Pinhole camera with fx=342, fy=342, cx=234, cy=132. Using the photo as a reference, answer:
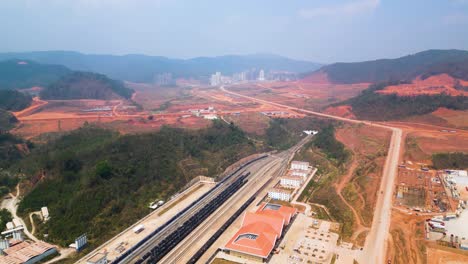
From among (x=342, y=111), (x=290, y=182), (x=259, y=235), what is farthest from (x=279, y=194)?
(x=342, y=111)

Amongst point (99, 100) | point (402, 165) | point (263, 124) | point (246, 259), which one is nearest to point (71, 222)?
point (246, 259)

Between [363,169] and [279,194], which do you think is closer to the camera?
[279,194]

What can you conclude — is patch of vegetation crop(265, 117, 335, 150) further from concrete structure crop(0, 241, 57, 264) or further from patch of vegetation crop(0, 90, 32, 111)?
patch of vegetation crop(0, 90, 32, 111)

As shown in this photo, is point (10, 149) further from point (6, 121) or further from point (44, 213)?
point (44, 213)

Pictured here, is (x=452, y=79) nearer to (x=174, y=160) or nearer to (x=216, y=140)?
(x=216, y=140)

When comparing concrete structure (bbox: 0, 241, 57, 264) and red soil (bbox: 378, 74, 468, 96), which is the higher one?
red soil (bbox: 378, 74, 468, 96)

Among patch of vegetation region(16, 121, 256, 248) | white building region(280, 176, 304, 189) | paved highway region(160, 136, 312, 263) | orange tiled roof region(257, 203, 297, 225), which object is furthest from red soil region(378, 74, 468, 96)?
orange tiled roof region(257, 203, 297, 225)

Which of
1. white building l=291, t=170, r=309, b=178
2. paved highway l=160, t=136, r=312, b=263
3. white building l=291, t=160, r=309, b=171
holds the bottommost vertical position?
paved highway l=160, t=136, r=312, b=263
